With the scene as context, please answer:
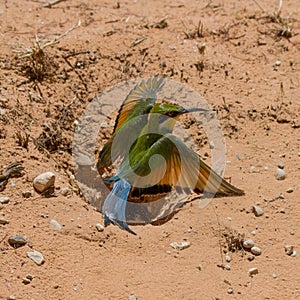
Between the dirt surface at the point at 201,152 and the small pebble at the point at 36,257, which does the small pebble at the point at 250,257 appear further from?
the small pebble at the point at 36,257

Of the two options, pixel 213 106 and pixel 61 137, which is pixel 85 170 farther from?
pixel 213 106

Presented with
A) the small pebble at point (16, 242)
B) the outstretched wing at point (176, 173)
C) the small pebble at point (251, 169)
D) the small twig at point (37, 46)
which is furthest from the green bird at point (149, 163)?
the small twig at point (37, 46)

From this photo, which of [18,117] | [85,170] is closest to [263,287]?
[85,170]

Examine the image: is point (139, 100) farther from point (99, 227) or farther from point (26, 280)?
point (26, 280)

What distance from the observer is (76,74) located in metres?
4.23

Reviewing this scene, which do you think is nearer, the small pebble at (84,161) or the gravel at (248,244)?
the gravel at (248,244)

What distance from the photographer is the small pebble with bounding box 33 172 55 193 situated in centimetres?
316

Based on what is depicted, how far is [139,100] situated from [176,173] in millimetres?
703

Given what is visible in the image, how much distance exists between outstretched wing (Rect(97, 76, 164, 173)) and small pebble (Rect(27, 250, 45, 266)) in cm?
99

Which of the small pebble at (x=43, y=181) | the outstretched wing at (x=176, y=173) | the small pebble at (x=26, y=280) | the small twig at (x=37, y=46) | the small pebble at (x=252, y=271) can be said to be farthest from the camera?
the small twig at (x=37, y=46)

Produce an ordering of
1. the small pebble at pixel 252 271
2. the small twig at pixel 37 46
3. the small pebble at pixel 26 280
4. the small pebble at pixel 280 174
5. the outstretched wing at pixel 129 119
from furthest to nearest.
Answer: the small twig at pixel 37 46 < the outstretched wing at pixel 129 119 < the small pebble at pixel 280 174 < the small pebble at pixel 252 271 < the small pebble at pixel 26 280

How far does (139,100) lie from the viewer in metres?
3.85

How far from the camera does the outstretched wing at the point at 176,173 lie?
10.7 feet

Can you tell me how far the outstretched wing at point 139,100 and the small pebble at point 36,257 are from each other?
3.81 feet
